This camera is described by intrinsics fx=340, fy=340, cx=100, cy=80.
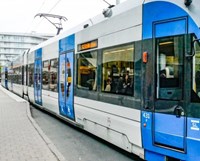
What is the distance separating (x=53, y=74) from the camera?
1311 centimetres

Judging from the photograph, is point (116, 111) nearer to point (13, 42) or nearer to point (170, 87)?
point (170, 87)

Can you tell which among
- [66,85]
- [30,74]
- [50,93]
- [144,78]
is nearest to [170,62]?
[144,78]

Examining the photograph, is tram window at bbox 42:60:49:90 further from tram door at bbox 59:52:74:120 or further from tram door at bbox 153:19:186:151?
tram door at bbox 153:19:186:151

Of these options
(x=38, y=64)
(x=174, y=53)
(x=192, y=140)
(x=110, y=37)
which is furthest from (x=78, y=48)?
(x=38, y=64)

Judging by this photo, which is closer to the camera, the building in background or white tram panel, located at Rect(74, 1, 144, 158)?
white tram panel, located at Rect(74, 1, 144, 158)

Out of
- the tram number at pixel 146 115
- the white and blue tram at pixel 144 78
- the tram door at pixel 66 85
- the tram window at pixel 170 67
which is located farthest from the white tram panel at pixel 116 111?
the tram door at pixel 66 85

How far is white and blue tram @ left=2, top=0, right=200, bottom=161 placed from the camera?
517 centimetres

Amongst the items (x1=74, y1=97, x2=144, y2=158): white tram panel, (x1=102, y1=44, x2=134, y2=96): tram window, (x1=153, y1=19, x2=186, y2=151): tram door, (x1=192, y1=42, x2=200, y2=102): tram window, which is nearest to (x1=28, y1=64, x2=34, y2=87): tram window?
(x1=74, y1=97, x2=144, y2=158): white tram panel

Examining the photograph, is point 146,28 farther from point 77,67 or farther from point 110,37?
point 77,67

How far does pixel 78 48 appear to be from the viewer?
9.88 m

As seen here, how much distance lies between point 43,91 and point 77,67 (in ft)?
17.9

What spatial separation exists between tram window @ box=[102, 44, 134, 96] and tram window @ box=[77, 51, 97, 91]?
0.61 meters

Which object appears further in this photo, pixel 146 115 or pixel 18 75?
pixel 18 75

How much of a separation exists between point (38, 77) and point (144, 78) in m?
11.0
